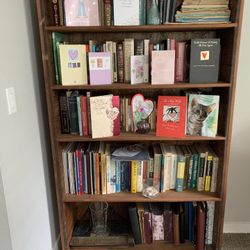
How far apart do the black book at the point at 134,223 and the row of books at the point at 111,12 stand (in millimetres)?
1163

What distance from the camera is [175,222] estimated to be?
5.73 ft

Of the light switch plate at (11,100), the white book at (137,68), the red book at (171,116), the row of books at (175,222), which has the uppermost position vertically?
the white book at (137,68)

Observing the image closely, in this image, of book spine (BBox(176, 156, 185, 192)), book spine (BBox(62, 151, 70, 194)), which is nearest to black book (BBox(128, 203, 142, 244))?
book spine (BBox(176, 156, 185, 192))

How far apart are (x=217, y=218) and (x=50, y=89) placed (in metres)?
1.29

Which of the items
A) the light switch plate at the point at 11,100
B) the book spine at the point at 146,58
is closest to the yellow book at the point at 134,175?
the book spine at the point at 146,58


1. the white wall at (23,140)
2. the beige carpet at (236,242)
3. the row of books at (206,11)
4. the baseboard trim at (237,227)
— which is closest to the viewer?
the white wall at (23,140)

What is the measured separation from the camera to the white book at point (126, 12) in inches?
54.7

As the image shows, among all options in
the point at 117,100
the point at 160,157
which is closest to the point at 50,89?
the point at 117,100

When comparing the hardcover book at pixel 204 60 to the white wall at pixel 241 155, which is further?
the white wall at pixel 241 155

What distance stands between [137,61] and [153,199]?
2.77 ft

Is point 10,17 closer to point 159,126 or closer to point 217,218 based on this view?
point 159,126

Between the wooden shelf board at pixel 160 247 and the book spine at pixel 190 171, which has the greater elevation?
the book spine at pixel 190 171

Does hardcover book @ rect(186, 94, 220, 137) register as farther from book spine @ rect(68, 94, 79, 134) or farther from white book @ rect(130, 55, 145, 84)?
book spine @ rect(68, 94, 79, 134)

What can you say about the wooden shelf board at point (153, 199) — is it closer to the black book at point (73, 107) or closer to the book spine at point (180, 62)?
the black book at point (73, 107)
